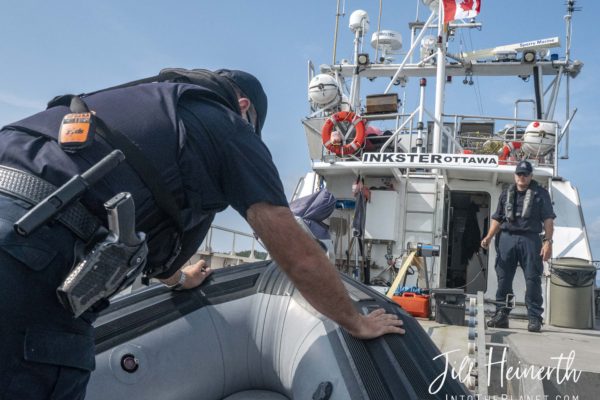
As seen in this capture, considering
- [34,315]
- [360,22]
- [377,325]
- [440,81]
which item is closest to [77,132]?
[34,315]

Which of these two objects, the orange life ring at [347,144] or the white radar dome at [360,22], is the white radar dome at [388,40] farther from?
the orange life ring at [347,144]

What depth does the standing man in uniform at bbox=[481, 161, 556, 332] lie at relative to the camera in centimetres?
509

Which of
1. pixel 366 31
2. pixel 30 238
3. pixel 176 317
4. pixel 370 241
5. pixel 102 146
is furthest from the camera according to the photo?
pixel 366 31

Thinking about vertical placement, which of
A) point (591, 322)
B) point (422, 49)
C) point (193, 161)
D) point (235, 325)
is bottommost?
point (591, 322)

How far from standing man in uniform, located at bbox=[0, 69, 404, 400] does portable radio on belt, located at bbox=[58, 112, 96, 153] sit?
0.02m

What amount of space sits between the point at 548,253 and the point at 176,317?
393 centimetres

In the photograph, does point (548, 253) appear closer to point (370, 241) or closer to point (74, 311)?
point (370, 241)

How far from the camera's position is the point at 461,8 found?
8.60 m

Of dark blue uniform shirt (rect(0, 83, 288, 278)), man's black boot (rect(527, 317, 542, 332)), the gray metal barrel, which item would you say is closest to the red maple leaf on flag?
the gray metal barrel

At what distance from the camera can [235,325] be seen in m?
2.52

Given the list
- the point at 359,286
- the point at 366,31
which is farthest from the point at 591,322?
the point at 366,31

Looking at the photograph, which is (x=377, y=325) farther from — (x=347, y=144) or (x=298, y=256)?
(x=347, y=144)

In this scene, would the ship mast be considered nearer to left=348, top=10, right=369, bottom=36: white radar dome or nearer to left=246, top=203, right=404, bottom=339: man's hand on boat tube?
left=348, top=10, right=369, bottom=36: white radar dome

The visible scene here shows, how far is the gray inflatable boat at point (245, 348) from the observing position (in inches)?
77.6
